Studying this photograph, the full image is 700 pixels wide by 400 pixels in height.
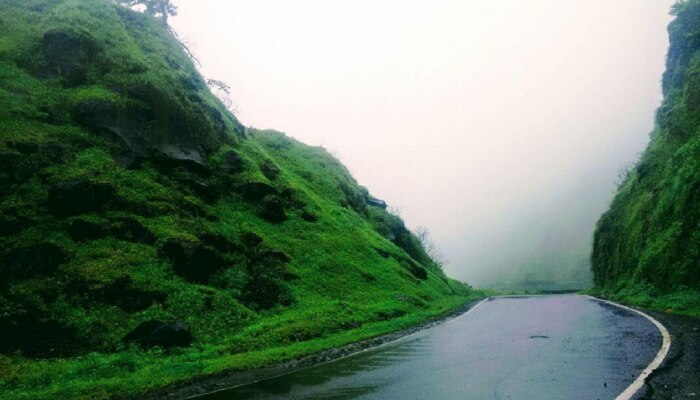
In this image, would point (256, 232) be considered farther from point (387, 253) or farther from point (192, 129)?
point (387, 253)

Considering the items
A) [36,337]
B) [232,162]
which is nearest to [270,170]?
[232,162]

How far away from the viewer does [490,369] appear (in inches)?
440

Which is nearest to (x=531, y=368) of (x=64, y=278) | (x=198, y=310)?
(x=198, y=310)

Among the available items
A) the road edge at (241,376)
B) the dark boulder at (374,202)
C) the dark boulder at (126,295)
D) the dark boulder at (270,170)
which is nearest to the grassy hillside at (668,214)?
the road edge at (241,376)

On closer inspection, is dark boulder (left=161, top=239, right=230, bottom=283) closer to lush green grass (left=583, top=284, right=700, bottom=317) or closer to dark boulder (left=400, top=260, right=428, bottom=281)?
lush green grass (left=583, top=284, right=700, bottom=317)

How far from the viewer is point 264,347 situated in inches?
687

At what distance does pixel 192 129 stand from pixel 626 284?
37304 millimetres

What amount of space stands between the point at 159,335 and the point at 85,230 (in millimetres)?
8922

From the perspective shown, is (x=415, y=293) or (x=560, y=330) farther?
(x=415, y=293)

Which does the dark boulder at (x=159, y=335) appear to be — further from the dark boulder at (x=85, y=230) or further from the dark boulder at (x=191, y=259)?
the dark boulder at (x=85, y=230)

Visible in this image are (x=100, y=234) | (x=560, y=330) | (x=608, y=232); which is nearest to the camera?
(x=560, y=330)

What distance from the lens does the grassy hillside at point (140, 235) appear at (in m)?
15.9

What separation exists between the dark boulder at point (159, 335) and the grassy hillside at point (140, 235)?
428 mm

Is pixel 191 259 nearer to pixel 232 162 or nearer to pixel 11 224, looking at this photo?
pixel 11 224
